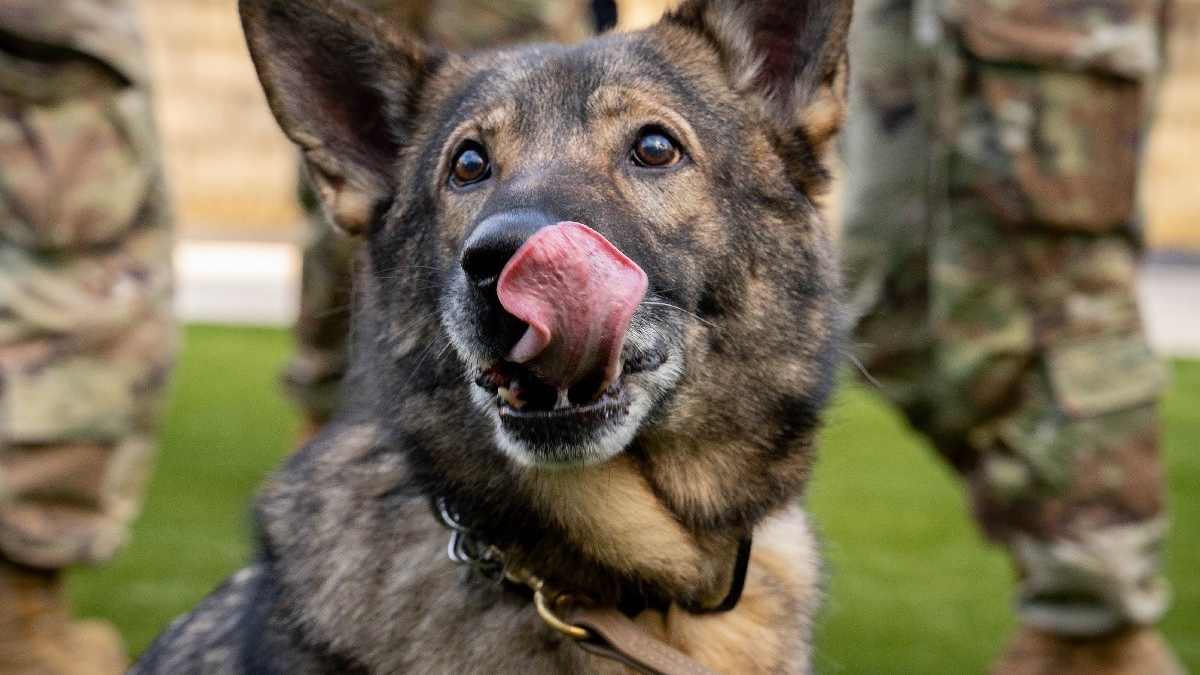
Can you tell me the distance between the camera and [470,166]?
7.91ft

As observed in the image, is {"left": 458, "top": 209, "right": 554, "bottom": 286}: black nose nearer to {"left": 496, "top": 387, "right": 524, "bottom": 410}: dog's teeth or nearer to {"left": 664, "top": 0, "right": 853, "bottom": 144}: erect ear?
{"left": 496, "top": 387, "right": 524, "bottom": 410}: dog's teeth

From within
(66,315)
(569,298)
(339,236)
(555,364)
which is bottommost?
(339,236)

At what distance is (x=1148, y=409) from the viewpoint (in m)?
3.29

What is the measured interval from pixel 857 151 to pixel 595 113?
1.98m

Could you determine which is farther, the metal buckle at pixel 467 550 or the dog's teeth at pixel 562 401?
the metal buckle at pixel 467 550

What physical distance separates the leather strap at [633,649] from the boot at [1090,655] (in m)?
1.43

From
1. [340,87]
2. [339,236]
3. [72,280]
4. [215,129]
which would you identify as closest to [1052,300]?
[340,87]

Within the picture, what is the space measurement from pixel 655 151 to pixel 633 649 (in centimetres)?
80

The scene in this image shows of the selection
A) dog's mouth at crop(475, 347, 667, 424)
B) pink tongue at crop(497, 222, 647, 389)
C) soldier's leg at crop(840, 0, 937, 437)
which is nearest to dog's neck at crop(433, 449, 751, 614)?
dog's mouth at crop(475, 347, 667, 424)

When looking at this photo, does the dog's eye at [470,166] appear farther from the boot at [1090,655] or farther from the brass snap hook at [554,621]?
the boot at [1090,655]

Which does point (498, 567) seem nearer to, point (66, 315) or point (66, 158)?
point (66, 315)

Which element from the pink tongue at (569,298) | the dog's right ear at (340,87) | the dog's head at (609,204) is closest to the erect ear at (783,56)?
the dog's head at (609,204)

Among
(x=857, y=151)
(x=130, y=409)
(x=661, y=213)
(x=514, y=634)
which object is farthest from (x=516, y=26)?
(x=514, y=634)

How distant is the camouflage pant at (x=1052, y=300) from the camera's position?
3.20m
